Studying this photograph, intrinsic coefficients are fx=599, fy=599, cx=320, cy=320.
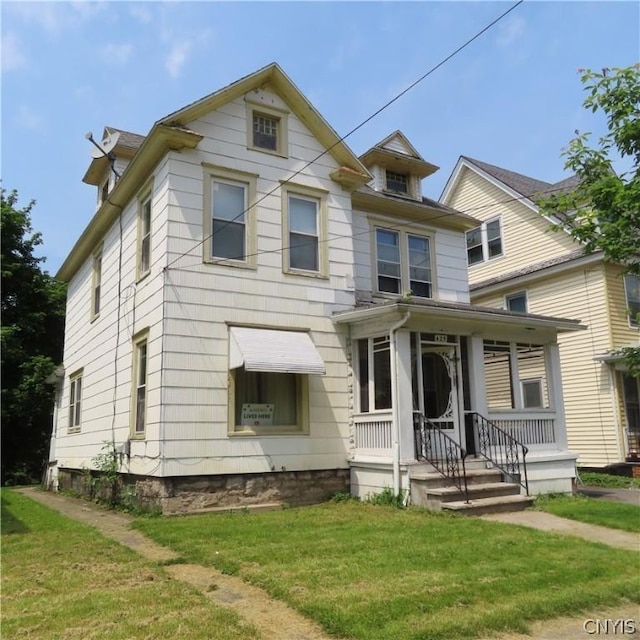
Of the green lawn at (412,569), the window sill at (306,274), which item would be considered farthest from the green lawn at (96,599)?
the window sill at (306,274)

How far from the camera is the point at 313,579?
5.74m

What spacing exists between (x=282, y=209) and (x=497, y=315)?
4.85 meters

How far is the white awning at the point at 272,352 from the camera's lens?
10.5 metres

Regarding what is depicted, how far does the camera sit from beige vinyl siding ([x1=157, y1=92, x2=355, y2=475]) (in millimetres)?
10445

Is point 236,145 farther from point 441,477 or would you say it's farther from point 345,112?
point 441,477

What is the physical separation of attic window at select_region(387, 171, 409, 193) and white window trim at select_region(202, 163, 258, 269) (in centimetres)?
505

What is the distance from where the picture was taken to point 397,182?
1598 cm

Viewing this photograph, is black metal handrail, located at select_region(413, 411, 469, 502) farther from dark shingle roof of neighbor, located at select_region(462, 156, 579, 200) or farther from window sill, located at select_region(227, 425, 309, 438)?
dark shingle roof of neighbor, located at select_region(462, 156, 579, 200)

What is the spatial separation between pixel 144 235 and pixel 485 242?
47.3 feet

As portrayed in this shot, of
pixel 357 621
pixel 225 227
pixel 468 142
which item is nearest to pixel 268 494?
pixel 225 227

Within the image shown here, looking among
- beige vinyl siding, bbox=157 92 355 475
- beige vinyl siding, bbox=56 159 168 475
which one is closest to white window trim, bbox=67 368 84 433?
beige vinyl siding, bbox=56 159 168 475

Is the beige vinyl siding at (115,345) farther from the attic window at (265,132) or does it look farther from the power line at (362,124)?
the attic window at (265,132)

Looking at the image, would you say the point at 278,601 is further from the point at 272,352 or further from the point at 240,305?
the point at 240,305

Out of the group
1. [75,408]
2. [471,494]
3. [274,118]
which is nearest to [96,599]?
[471,494]
